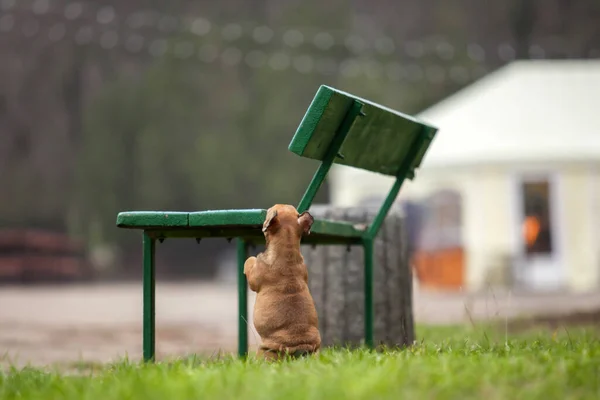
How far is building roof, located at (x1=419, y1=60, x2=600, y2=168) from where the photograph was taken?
12.9m

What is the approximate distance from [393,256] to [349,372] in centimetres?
196

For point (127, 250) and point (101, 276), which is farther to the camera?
point (127, 250)

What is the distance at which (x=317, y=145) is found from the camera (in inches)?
113

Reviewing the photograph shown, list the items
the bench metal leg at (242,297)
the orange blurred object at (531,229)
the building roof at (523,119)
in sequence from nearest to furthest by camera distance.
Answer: the bench metal leg at (242,297)
the building roof at (523,119)
the orange blurred object at (531,229)

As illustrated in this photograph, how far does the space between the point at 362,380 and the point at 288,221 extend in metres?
0.80

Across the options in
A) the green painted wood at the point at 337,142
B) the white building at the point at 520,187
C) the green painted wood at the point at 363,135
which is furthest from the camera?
the white building at the point at 520,187

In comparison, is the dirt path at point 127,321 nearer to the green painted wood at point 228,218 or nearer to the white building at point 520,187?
the green painted wood at point 228,218

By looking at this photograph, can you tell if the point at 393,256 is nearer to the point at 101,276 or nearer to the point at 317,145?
the point at 317,145

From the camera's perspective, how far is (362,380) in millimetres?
1861

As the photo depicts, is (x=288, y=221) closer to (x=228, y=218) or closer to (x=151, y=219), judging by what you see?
(x=228, y=218)

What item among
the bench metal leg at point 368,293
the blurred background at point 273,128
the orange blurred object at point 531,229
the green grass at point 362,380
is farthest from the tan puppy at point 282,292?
the orange blurred object at point 531,229

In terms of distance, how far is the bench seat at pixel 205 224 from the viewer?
2594mm

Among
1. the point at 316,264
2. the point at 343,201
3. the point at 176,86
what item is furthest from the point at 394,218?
the point at 176,86

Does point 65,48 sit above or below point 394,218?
above
